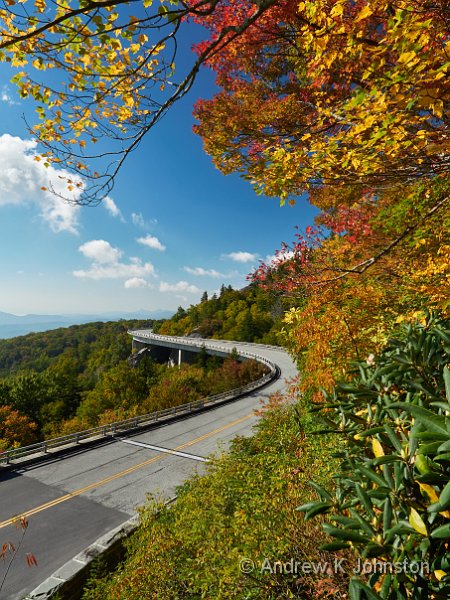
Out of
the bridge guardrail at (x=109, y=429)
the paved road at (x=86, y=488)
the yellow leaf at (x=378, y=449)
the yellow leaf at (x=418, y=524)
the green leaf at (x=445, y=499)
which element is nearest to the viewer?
the green leaf at (x=445, y=499)

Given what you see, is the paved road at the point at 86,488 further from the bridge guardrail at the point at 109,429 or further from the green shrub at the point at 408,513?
the green shrub at the point at 408,513

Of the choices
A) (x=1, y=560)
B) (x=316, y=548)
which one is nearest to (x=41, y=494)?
(x=1, y=560)

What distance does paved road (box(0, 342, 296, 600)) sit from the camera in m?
8.47

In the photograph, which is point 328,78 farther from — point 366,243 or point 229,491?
point 229,491

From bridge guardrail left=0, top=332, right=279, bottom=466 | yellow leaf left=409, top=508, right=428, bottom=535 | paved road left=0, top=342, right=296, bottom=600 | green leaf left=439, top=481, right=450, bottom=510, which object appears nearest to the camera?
green leaf left=439, top=481, right=450, bottom=510

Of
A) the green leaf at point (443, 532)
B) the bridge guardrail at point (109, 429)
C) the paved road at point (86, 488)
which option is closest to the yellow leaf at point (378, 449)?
the green leaf at point (443, 532)

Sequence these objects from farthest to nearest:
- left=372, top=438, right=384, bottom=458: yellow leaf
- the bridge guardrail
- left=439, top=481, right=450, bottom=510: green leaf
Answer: the bridge guardrail
left=372, top=438, right=384, bottom=458: yellow leaf
left=439, top=481, right=450, bottom=510: green leaf

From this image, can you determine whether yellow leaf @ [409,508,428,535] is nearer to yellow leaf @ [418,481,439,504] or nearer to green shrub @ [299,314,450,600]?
green shrub @ [299,314,450,600]

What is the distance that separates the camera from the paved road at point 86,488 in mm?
8469

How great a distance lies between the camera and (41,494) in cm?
1138

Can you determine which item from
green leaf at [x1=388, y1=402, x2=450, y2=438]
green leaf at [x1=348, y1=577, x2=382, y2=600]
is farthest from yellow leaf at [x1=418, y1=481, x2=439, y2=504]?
green leaf at [x1=348, y1=577, x2=382, y2=600]

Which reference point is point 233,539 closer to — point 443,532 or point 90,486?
point 443,532

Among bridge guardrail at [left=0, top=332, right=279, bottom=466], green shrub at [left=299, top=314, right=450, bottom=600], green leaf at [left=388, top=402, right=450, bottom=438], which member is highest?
green leaf at [left=388, top=402, right=450, bottom=438]

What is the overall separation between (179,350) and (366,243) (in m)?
59.9
